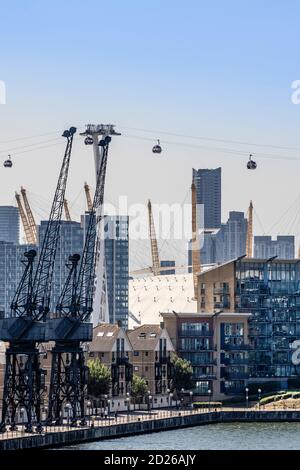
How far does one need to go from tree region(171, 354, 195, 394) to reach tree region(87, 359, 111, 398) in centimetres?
1274

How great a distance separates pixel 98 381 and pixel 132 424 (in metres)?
14.1

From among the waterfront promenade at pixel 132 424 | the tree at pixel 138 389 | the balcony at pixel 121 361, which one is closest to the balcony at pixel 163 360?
the balcony at pixel 121 361

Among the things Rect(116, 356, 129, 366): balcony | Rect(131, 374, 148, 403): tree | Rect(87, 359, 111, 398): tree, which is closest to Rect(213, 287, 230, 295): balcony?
Rect(116, 356, 129, 366): balcony

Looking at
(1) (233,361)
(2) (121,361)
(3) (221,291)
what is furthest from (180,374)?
(3) (221,291)

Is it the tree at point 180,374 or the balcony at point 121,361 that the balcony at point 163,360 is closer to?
the tree at point 180,374

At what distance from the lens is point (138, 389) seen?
14775 cm

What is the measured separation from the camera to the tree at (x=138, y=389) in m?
148

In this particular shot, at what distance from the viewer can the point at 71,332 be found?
128 meters

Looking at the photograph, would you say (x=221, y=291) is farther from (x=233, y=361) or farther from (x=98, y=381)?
(x=98, y=381)

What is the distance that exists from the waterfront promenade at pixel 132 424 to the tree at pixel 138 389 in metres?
2.30

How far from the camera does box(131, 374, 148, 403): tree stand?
14775 cm
